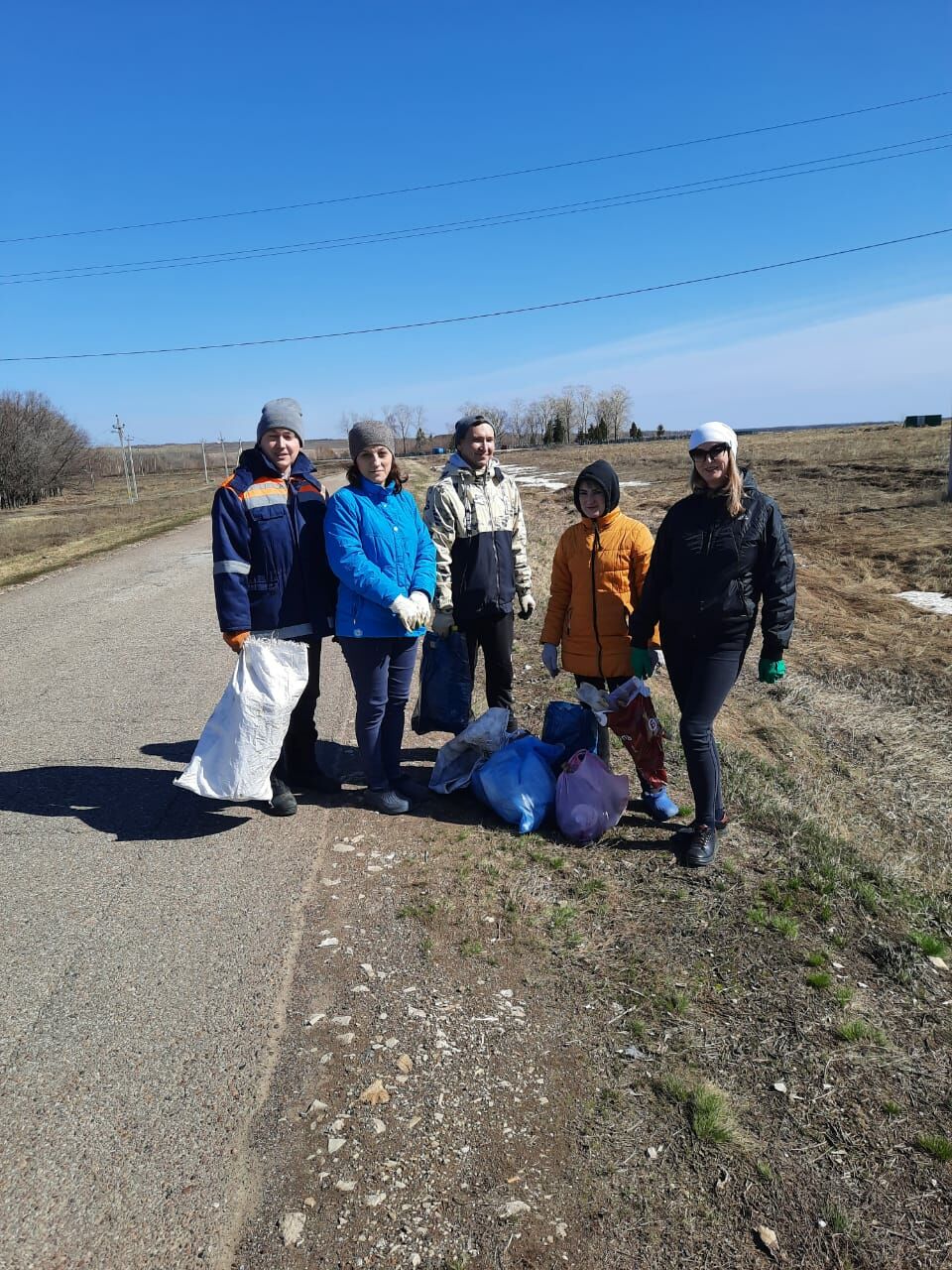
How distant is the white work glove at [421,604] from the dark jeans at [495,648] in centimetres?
55

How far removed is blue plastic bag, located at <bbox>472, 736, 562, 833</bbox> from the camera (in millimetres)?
4027

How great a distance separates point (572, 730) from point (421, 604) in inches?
42.5

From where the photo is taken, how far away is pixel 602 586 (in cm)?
402

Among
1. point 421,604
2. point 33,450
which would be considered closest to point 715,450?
point 421,604

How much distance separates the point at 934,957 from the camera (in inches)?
124

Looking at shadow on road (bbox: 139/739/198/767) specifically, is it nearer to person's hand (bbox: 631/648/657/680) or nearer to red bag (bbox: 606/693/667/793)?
red bag (bbox: 606/693/667/793)

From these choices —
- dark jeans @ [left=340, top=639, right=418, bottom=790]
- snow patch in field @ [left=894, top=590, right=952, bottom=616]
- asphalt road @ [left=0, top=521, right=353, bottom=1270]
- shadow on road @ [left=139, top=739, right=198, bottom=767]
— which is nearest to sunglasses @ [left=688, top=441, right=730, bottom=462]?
dark jeans @ [left=340, top=639, right=418, bottom=790]

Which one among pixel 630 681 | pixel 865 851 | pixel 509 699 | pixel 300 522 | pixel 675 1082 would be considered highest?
pixel 300 522

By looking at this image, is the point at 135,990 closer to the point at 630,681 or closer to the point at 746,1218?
the point at 746,1218

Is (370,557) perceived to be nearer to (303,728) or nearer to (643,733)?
(303,728)

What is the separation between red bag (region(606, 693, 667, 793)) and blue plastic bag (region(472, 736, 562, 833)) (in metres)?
0.38

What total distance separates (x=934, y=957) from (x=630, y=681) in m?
1.69

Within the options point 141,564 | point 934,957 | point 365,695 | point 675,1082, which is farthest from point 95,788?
point 141,564

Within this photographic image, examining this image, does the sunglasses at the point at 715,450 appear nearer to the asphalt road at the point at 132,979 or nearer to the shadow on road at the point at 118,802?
the asphalt road at the point at 132,979
